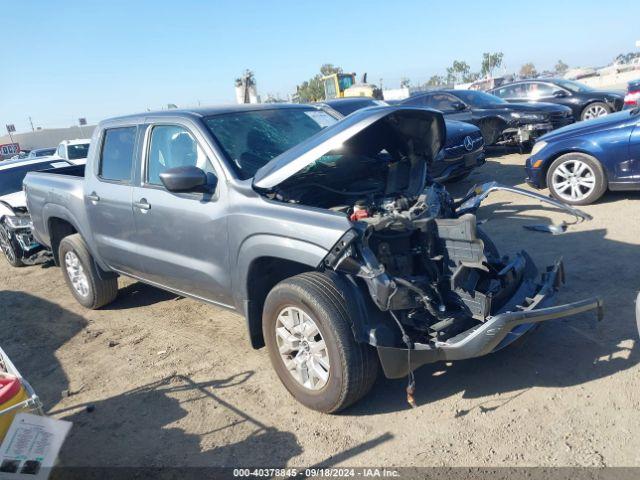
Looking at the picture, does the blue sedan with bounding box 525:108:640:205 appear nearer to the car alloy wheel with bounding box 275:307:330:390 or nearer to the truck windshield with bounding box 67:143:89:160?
the car alloy wheel with bounding box 275:307:330:390

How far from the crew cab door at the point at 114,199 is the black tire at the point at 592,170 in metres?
5.53

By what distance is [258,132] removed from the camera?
4156mm

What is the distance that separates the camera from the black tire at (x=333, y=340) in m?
3.00

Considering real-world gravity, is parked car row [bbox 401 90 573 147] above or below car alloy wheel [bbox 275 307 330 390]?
above

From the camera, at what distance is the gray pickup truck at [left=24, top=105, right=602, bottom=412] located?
9.87 feet

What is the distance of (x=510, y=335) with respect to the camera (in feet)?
10.1

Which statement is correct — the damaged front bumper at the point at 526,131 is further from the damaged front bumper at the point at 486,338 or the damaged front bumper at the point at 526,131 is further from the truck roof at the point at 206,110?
the damaged front bumper at the point at 486,338

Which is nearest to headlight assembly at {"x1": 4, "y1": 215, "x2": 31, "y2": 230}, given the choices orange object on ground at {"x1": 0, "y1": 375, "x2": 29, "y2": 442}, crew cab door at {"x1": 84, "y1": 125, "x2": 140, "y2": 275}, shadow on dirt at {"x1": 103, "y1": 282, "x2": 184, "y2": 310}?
shadow on dirt at {"x1": 103, "y1": 282, "x2": 184, "y2": 310}

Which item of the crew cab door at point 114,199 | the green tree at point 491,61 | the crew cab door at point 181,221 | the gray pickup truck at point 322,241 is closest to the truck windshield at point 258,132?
the gray pickup truck at point 322,241

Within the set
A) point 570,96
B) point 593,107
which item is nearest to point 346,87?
point 570,96

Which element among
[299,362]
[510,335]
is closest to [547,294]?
[510,335]

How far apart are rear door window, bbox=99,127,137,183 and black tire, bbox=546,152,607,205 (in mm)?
5533

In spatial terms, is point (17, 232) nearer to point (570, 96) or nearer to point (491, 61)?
point (570, 96)

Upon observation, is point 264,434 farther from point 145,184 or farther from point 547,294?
point 145,184
